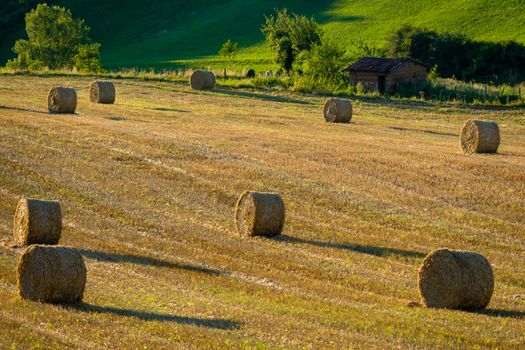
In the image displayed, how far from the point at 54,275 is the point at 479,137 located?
843 inches

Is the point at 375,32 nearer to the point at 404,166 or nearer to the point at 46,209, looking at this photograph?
the point at 404,166

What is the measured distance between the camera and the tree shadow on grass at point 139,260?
20734 mm

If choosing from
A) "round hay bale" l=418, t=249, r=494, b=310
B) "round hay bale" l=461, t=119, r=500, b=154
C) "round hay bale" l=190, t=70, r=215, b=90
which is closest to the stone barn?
"round hay bale" l=190, t=70, r=215, b=90

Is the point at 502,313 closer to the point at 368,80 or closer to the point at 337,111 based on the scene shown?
the point at 337,111

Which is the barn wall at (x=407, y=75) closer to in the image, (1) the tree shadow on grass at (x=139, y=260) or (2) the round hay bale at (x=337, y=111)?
(2) the round hay bale at (x=337, y=111)

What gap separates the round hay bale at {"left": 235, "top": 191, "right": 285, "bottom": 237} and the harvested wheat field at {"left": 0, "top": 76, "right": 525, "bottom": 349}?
245mm

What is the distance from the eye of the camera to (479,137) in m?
35.2

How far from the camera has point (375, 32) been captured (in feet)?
333

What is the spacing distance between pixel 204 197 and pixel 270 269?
7.90 metres

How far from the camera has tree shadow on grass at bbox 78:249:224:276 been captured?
20734 millimetres

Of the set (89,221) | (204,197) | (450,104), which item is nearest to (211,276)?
(89,221)

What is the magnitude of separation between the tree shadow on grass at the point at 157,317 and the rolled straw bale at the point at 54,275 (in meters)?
0.25

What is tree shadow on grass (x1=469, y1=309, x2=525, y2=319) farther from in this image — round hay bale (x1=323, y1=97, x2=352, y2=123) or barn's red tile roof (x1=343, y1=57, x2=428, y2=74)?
barn's red tile roof (x1=343, y1=57, x2=428, y2=74)

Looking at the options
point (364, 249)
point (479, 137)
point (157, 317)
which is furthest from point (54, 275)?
point (479, 137)
